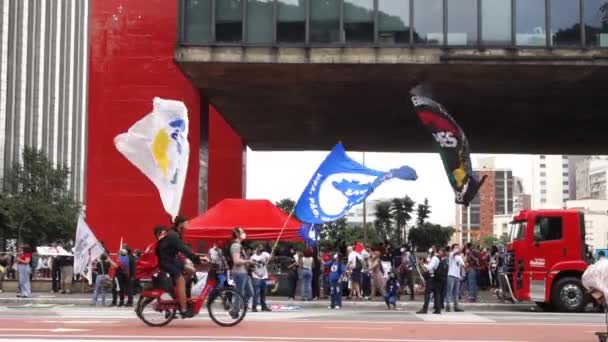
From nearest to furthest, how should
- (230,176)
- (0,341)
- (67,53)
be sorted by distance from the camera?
(0,341) < (230,176) < (67,53)

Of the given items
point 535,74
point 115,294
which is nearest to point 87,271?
point 115,294

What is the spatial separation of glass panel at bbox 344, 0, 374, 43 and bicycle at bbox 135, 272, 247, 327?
16447 millimetres

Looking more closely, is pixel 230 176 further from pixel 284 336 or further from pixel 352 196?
pixel 284 336

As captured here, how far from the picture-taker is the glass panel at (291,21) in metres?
28.8

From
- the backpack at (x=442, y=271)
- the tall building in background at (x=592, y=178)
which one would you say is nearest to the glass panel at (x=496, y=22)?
the backpack at (x=442, y=271)

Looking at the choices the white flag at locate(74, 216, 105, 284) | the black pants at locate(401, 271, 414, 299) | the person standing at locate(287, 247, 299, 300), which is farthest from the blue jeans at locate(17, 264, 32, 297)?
the black pants at locate(401, 271, 414, 299)

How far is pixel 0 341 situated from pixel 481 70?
2122 centimetres

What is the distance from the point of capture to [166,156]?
17.5 meters

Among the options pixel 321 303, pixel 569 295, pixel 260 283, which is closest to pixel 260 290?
pixel 260 283

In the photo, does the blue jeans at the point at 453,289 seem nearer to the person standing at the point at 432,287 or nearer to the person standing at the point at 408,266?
the person standing at the point at 432,287

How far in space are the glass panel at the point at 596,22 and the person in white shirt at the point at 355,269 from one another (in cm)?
1099

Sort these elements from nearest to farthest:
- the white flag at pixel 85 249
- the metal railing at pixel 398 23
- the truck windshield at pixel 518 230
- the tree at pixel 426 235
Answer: the truck windshield at pixel 518 230
the white flag at pixel 85 249
the metal railing at pixel 398 23
the tree at pixel 426 235

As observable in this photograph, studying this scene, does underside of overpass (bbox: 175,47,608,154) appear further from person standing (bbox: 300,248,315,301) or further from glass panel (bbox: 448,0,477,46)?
person standing (bbox: 300,248,315,301)

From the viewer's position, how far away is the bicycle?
1317cm
